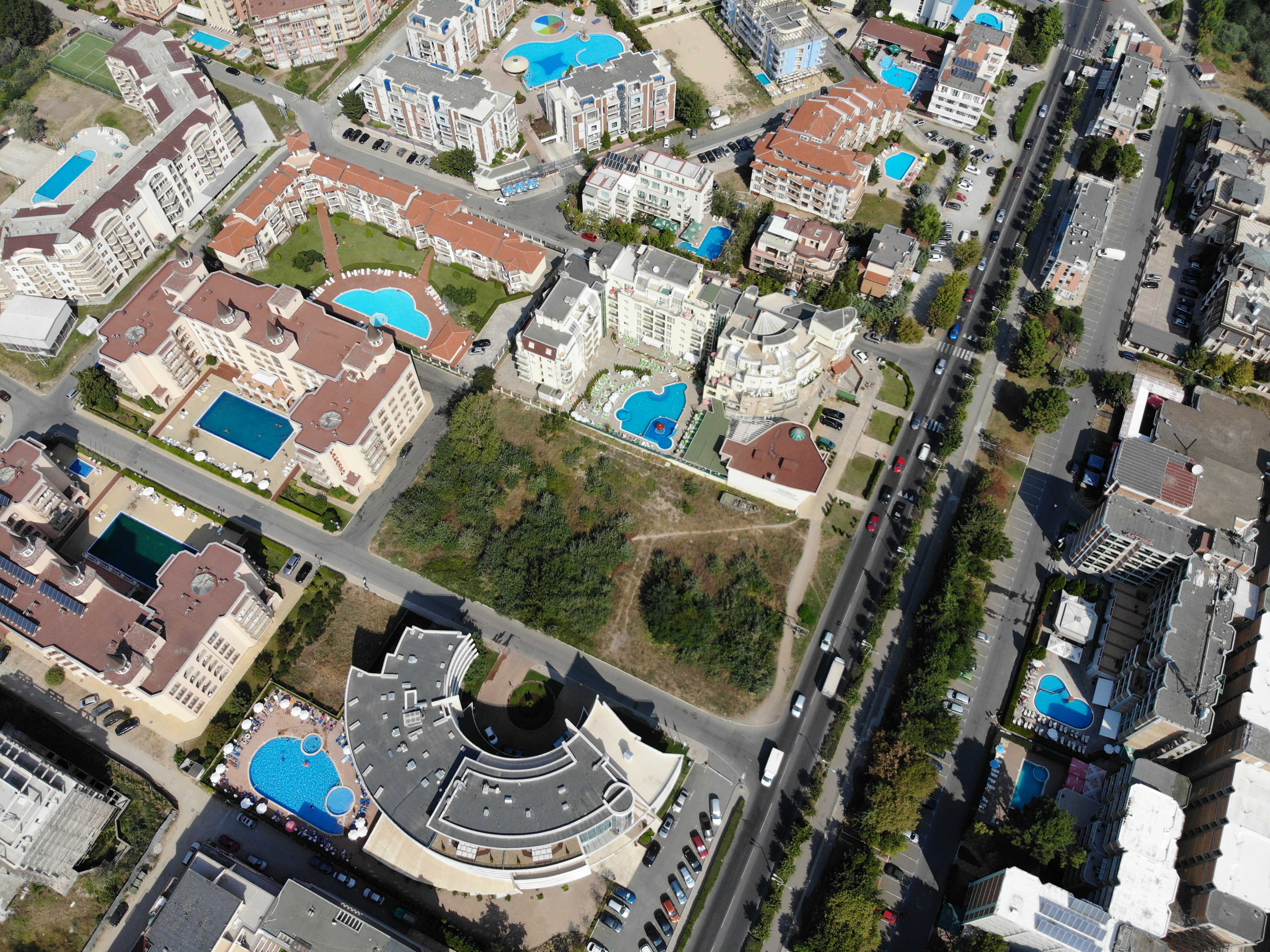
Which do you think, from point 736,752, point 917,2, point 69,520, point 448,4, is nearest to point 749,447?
point 736,752

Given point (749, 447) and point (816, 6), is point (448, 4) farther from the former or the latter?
point (749, 447)

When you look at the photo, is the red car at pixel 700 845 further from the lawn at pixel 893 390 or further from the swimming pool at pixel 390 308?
the swimming pool at pixel 390 308

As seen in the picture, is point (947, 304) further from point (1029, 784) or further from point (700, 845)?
point (700, 845)

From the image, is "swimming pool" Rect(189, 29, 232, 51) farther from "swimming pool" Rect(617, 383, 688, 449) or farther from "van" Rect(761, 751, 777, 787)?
"van" Rect(761, 751, 777, 787)

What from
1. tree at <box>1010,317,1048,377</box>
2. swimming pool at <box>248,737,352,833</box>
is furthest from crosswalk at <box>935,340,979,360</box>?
swimming pool at <box>248,737,352,833</box>

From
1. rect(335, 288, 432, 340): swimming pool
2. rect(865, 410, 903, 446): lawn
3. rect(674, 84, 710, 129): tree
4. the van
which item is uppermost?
rect(674, 84, 710, 129): tree

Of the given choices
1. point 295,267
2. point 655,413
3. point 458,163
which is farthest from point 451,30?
point 655,413

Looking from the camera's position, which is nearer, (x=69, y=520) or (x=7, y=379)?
(x=69, y=520)
